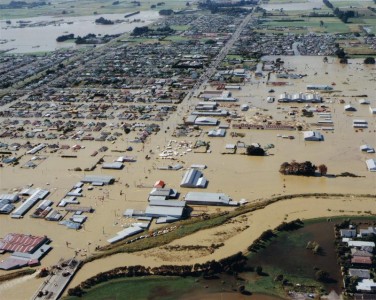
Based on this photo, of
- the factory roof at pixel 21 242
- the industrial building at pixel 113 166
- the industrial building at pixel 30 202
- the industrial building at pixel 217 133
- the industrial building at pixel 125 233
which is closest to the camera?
the factory roof at pixel 21 242

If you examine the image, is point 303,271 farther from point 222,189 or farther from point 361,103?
point 361,103

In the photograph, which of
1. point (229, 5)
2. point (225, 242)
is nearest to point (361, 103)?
point (225, 242)

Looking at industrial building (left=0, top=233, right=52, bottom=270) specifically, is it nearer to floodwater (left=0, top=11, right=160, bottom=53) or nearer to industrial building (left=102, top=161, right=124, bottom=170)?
industrial building (left=102, top=161, right=124, bottom=170)

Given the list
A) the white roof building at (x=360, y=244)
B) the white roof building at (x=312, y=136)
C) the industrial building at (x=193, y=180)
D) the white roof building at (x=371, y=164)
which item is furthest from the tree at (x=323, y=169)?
the white roof building at (x=360, y=244)

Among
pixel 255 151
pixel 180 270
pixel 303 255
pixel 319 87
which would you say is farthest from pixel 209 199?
pixel 319 87

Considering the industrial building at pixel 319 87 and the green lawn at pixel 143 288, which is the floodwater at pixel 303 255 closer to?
the green lawn at pixel 143 288
